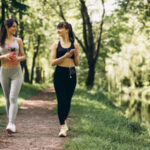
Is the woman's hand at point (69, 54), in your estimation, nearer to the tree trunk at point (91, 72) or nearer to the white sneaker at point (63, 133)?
the white sneaker at point (63, 133)

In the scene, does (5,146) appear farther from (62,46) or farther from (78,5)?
(78,5)

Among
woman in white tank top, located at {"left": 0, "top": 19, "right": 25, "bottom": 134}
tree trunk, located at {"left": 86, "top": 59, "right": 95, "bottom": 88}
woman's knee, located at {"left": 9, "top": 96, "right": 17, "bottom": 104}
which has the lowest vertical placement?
tree trunk, located at {"left": 86, "top": 59, "right": 95, "bottom": 88}

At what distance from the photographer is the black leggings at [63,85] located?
16.0 feet

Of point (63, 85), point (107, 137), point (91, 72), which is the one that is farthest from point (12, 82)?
point (91, 72)

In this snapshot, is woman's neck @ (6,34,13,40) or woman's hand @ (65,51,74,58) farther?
woman's neck @ (6,34,13,40)

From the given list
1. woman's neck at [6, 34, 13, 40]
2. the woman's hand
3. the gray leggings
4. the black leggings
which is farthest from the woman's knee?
the woman's hand

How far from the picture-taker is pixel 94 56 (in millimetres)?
18266

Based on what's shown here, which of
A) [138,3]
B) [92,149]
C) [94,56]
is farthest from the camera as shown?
[94,56]

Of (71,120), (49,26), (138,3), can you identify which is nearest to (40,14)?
(49,26)

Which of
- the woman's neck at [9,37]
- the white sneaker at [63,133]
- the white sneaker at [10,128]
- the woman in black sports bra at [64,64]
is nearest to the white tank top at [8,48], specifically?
the woman's neck at [9,37]

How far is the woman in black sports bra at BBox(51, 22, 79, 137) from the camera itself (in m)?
4.86

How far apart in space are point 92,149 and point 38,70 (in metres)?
33.1

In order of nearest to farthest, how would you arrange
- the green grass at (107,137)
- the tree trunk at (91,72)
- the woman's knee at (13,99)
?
the green grass at (107,137) → the woman's knee at (13,99) → the tree trunk at (91,72)

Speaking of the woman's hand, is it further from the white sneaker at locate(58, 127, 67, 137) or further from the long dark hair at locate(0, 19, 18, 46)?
the white sneaker at locate(58, 127, 67, 137)
